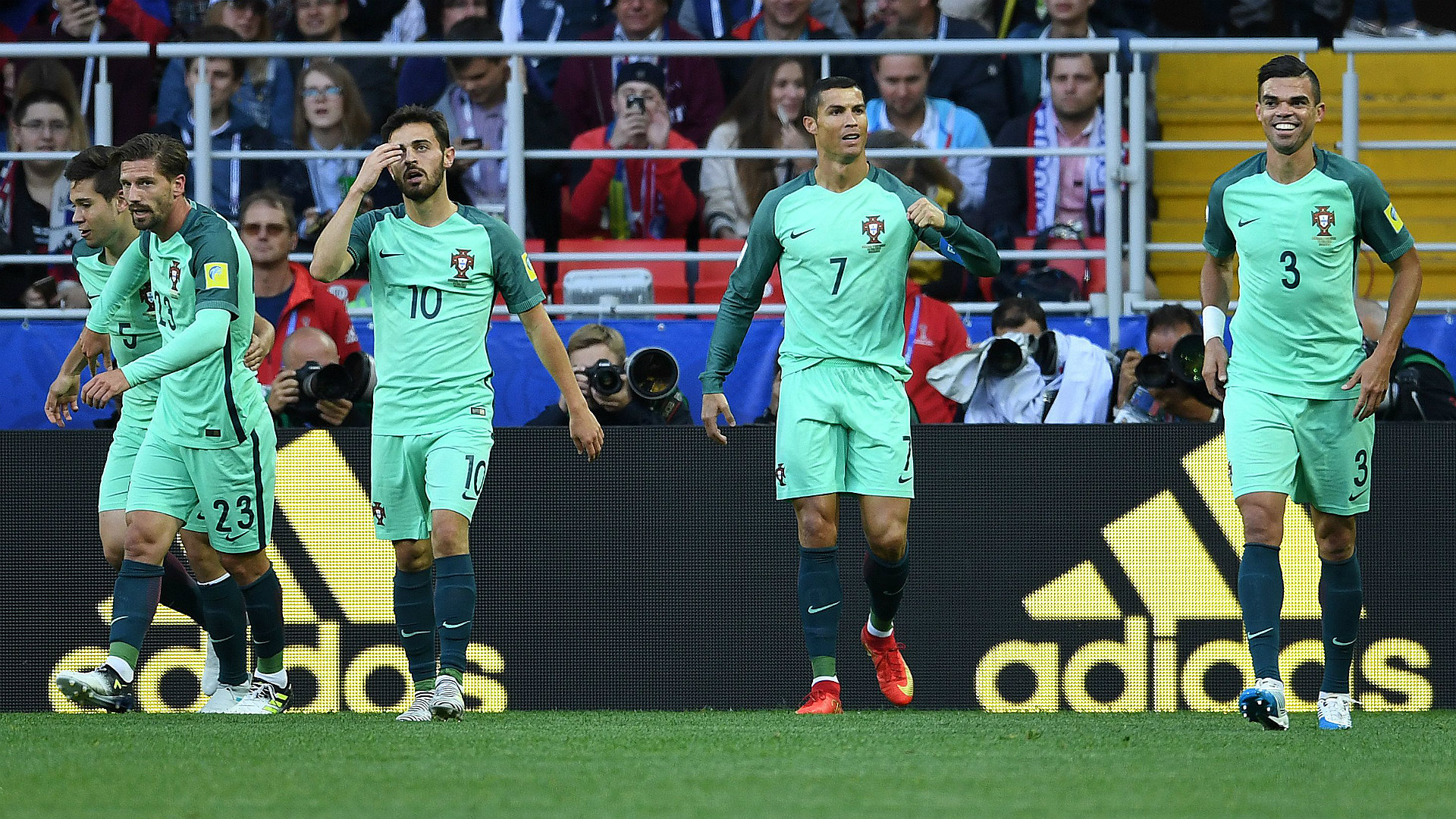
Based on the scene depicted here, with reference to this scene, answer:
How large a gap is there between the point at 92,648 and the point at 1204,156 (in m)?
7.32

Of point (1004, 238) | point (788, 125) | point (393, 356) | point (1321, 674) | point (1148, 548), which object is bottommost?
point (1321, 674)

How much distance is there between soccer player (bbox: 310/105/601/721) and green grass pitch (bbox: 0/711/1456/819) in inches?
16.2

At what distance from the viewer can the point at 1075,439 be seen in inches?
341

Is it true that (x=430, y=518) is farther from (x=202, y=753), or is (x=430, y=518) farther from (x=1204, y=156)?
(x=1204, y=156)

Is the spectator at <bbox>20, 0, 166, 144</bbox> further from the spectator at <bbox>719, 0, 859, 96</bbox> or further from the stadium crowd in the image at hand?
the spectator at <bbox>719, 0, 859, 96</bbox>

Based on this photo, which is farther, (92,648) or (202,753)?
(92,648)

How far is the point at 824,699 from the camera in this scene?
7.28m

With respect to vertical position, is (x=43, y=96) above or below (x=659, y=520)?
above

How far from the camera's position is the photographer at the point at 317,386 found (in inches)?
341

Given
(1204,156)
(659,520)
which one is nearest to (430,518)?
(659,520)

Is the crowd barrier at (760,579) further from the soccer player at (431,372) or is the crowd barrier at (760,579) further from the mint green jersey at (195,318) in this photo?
the soccer player at (431,372)

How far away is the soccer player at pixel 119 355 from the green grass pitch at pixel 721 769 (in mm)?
1162

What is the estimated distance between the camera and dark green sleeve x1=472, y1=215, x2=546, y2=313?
6.96 m

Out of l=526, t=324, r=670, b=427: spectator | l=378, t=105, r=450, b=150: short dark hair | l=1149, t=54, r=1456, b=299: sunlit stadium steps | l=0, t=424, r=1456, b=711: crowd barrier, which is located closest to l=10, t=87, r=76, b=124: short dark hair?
l=0, t=424, r=1456, b=711: crowd barrier
